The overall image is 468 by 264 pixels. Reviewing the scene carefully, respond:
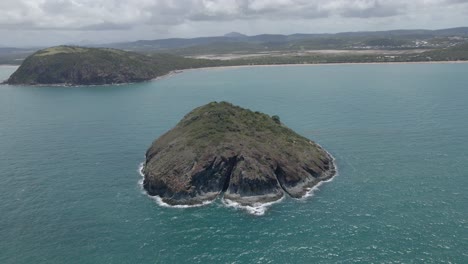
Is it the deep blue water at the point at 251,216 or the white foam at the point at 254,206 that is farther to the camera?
the white foam at the point at 254,206

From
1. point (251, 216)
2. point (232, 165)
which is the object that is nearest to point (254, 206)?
point (251, 216)

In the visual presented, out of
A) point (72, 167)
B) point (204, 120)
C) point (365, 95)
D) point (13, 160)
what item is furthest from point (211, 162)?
point (365, 95)

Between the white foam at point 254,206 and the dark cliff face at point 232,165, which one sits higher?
the dark cliff face at point 232,165

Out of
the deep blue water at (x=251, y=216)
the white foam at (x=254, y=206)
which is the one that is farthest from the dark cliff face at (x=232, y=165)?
the deep blue water at (x=251, y=216)

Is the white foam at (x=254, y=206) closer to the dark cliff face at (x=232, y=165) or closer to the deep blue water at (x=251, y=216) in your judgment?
the dark cliff face at (x=232, y=165)

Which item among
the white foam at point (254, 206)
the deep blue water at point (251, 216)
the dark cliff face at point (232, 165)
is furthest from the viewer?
the dark cliff face at point (232, 165)

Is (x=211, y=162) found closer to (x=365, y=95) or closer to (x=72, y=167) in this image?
(x=72, y=167)

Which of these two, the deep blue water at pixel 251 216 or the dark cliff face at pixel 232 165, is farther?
the dark cliff face at pixel 232 165

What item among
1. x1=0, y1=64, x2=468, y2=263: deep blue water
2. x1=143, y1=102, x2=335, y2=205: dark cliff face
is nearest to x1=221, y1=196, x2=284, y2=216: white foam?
x1=143, y1=102, x2=335, y2=205: dark cliff face

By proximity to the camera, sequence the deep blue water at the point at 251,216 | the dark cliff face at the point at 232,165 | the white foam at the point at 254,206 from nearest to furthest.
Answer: the deep blue water at the point at 251,216 < the white foam at the point at 254,206 < the dark cliff face at the point at 232,165
